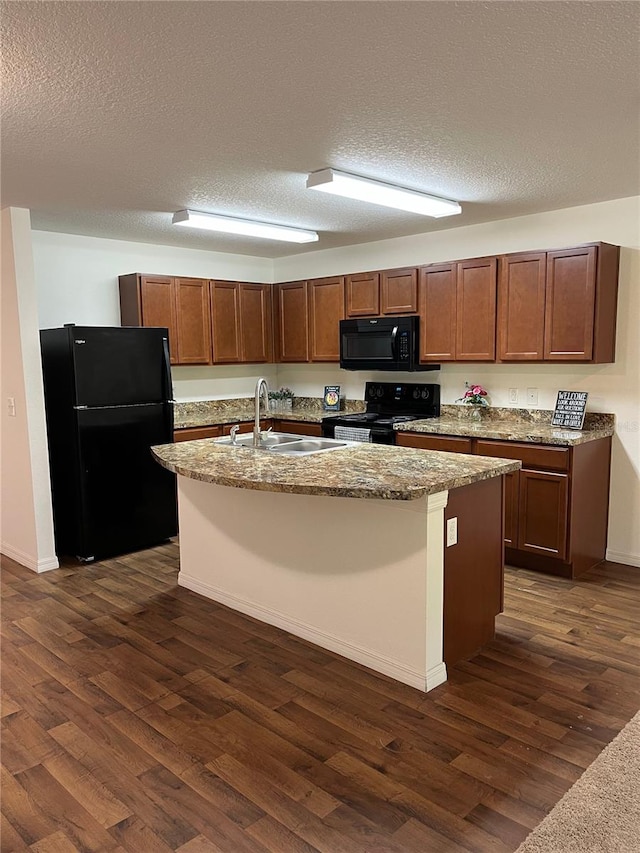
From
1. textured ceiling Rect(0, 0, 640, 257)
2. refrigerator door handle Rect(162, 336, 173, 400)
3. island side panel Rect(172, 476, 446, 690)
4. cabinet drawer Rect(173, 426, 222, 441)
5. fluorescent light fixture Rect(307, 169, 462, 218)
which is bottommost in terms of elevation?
island side panel Rect(172, 476, 446, 690)

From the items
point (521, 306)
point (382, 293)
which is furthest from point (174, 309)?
point (521, 306)

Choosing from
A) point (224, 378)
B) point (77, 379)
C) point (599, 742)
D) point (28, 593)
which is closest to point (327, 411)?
point (224, 378)

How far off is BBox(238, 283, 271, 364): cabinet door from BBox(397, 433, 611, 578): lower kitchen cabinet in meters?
2.54

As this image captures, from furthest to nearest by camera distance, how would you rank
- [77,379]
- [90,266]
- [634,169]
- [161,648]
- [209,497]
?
[90,266]
[77,379]
[209,497]
[634,169]
[161,648]

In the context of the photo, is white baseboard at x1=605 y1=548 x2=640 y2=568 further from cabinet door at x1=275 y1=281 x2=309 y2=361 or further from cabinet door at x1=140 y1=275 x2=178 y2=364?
cabinet door at x1=140 y1=275 x2=178 y2=364

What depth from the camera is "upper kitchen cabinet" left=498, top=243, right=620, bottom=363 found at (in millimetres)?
4047

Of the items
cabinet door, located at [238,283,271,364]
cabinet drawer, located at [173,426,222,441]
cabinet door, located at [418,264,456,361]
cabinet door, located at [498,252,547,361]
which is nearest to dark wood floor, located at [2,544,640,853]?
cabinet door, located at [498,252,547,361]

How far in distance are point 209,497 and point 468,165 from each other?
234cm

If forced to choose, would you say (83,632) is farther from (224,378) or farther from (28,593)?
(224,378)

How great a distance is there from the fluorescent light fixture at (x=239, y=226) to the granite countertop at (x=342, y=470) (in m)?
1.72

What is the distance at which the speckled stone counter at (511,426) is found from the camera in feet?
13.2

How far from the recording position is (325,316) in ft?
19.1

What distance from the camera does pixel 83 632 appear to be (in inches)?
133

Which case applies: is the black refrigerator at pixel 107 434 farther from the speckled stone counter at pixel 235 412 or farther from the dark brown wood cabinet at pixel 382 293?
the dark brown wood cabinet at pixel 382 293
